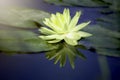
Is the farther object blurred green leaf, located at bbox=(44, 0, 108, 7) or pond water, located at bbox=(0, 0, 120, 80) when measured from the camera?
blurred green leaf, located at bbox=(44, 0, 108, 7)

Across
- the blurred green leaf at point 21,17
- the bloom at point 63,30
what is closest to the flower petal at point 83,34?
the bloom at point 63,30

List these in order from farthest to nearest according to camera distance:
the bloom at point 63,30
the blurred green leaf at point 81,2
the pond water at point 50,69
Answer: the blurred green leaf at point 81,2, the bloom at point 63,30, the pond water at point 50,69

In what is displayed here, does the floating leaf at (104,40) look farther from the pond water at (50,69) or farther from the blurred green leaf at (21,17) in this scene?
the blurred green leaf at (21,17)

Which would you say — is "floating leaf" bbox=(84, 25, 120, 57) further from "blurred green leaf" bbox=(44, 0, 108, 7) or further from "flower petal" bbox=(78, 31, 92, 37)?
"blurred green leaf" bbox=(44, 0, 108, 7)

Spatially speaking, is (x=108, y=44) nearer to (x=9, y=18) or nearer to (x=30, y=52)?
(x=30, y=52)

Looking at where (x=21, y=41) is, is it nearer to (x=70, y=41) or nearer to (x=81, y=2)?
(x=70, y=41)

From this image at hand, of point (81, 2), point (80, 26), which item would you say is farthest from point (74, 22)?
point (81, 2)

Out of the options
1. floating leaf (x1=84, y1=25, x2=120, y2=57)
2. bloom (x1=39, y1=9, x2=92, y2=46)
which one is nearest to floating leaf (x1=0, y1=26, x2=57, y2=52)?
bloom (x1=39, y1=9, x2=92, y2=46)
